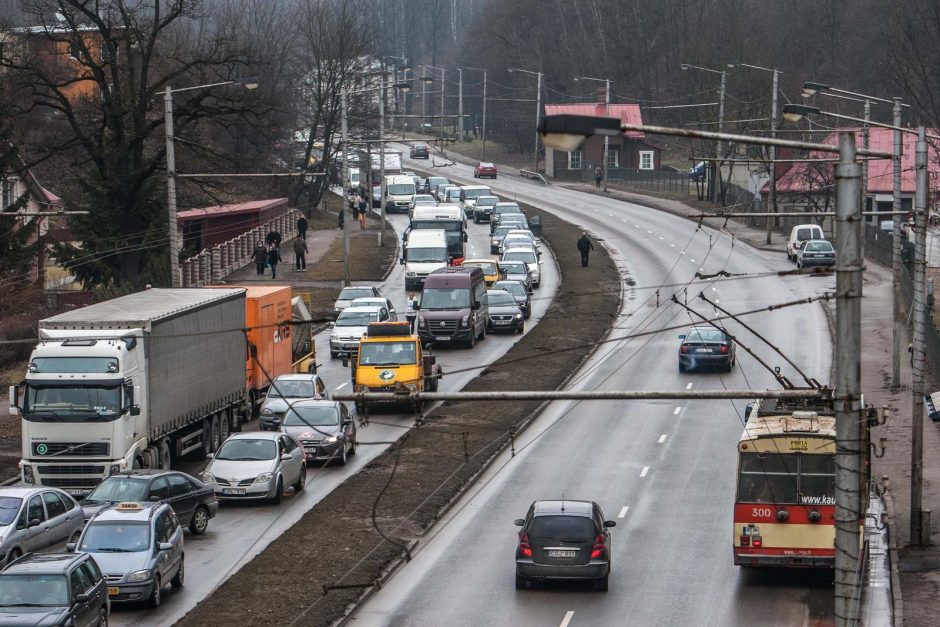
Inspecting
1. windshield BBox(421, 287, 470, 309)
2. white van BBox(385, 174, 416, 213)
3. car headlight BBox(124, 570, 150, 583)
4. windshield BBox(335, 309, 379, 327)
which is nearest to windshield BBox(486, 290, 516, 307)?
windshield BBox(421, 287, 470, 309)

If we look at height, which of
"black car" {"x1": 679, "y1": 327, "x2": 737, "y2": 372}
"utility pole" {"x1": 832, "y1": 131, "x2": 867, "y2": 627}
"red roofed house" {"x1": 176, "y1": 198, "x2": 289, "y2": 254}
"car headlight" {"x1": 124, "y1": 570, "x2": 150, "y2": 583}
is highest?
"utility pole" {"x1": 832, "y1": 131, "x2": 867, "y2": 627}

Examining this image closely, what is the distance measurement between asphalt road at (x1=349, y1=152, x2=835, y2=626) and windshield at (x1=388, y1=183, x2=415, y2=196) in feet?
139

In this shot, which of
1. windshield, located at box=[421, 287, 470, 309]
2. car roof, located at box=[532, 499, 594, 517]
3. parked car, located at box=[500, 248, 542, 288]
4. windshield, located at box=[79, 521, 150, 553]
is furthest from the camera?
parked car, located at box=[500, 248, 542, 288]

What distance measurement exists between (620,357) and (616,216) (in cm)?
4534

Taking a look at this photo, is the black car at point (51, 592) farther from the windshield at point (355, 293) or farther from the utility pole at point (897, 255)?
the windshield at point (355, 293)

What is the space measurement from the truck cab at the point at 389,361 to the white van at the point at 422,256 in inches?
916

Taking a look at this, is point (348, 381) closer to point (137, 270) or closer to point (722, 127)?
point (137, 270)

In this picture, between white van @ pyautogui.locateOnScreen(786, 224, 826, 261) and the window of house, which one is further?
the window of house

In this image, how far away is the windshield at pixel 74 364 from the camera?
30.2 meters

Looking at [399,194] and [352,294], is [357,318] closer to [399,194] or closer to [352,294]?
[352,294]

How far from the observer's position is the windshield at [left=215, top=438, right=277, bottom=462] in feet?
101

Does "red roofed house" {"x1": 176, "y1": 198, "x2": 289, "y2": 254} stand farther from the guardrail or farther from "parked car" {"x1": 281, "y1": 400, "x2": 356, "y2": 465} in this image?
"parked car" {"x1": 281, "y1": 400, "x2": 356, "y2": 465}

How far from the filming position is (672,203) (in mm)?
101250

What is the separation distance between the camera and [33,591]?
19.1 meters
